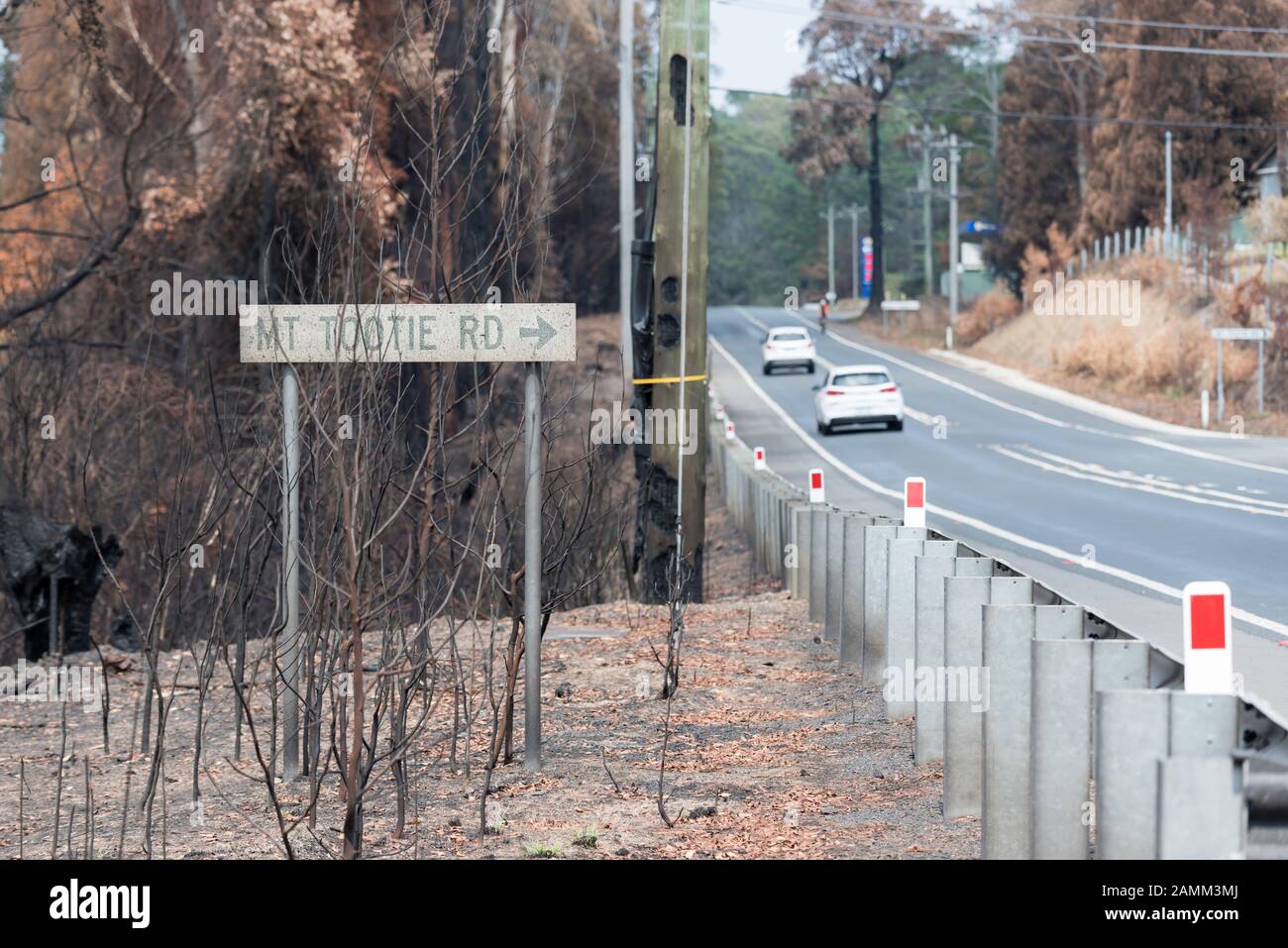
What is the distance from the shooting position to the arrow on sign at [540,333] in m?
7.68

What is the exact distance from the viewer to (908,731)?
8.16m

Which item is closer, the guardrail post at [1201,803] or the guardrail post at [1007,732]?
the guardrail post at [1201,803]

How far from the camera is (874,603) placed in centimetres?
907

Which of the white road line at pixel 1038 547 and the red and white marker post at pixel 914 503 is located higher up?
the red and white marker post at pixel 914 503

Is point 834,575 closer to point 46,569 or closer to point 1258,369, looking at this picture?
point 46,569

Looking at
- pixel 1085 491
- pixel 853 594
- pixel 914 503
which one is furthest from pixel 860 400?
pixel 914 503

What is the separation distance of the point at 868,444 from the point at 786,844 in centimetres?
2724

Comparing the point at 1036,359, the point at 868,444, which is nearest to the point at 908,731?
the point at 868,444

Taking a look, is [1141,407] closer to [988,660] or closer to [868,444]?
[868,444]

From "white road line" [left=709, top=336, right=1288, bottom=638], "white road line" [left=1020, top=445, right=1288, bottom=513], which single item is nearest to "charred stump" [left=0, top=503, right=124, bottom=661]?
"white road line" [left=709, top=336, right=1288, bottom=638]

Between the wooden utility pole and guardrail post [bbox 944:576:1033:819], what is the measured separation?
6.64 m

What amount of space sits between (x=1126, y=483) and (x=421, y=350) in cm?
1748

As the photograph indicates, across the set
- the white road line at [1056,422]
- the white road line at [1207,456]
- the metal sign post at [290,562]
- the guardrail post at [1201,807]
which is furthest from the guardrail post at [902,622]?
the white road line at [1207,456]

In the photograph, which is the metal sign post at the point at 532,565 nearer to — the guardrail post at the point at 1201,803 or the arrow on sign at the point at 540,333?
the arrow on sign at the point at 540,333
